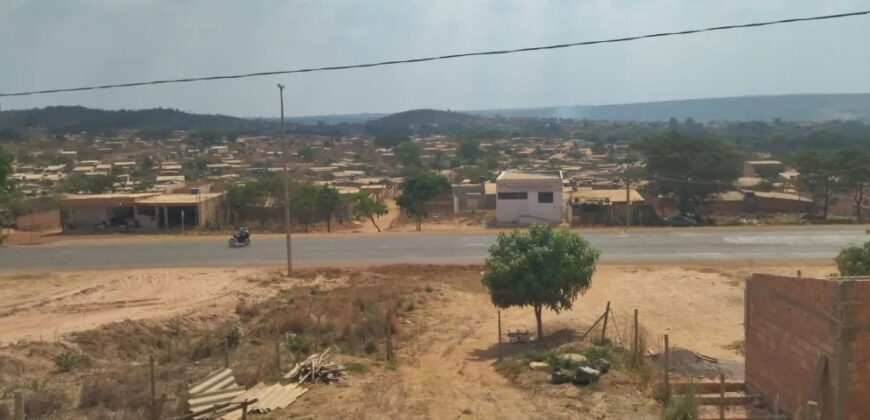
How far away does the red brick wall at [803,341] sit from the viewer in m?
11.1

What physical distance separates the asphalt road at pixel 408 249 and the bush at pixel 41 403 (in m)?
19.7

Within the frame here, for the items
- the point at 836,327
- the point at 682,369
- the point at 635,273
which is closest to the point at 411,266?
the point at 635,273

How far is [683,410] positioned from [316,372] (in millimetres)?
7656

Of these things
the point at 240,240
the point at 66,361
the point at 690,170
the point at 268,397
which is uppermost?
the point at 690,170

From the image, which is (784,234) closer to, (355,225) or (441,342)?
(441,342)

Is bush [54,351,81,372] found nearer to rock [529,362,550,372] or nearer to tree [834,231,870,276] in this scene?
rock [529,362,550,372]

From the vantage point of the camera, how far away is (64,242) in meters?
41.6

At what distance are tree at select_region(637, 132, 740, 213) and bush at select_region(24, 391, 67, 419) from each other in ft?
158

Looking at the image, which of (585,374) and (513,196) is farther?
(513,196)

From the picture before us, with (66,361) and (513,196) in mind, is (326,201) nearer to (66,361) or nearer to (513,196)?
(513,196)

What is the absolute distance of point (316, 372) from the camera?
1642 cm

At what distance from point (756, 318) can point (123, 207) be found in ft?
138

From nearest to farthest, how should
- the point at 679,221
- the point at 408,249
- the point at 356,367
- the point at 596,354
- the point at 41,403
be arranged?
the point at 41,403, the point at 596,354, the point at 356,367, the point at 408,249, the point at 679,221

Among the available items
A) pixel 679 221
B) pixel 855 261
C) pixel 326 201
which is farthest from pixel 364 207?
pixel 855 261
